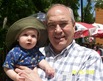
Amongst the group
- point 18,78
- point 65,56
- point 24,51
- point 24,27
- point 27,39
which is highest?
point 24,27

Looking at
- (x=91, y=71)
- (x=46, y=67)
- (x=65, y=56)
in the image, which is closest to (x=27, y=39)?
(x=46, y=67)

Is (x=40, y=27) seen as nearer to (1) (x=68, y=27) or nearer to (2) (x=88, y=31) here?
(1) (x=68, y=27)

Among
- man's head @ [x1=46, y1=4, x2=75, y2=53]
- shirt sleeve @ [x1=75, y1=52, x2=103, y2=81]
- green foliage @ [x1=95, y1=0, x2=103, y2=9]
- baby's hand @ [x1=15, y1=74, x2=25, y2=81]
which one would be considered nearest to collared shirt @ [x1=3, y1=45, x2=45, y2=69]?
baby's hand @ [x1=15, y1=74, x2=25, y2=81]

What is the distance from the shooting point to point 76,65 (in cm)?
327

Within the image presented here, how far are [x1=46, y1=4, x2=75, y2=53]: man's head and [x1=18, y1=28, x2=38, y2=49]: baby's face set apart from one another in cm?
32

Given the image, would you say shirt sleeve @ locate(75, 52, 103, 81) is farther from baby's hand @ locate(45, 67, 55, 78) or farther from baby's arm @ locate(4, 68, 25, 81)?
baby's arm @ locate(4, 68, 25, 81)

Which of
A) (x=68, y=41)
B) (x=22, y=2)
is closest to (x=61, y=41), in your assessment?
(x=68, y=41)

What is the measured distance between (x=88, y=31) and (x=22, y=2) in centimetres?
270

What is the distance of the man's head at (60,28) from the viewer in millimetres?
3523

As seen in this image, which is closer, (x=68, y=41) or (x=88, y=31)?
(x=68, y=41)

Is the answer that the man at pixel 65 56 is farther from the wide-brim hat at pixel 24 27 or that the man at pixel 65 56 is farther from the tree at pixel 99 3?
the tree at pixel 99 3

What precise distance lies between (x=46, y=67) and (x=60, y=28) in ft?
1.65

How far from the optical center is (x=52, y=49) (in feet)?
12.0

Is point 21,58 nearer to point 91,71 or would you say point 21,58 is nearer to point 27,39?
point 27,39
